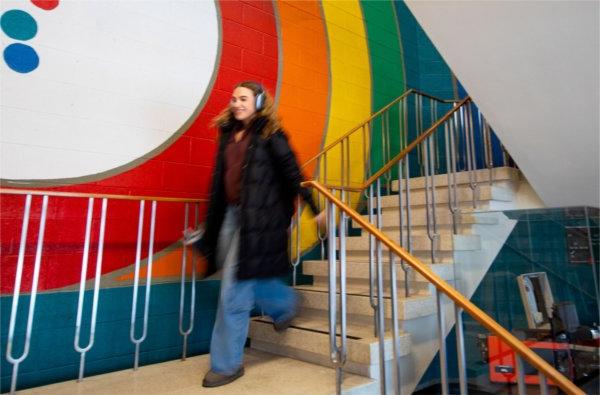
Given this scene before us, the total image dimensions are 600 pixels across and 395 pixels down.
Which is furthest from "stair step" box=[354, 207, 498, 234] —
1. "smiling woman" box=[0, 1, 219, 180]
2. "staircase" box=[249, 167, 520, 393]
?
"smiling woman" box=[0, 1, 219, 180]

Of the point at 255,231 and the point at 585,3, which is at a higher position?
the point at 585,3

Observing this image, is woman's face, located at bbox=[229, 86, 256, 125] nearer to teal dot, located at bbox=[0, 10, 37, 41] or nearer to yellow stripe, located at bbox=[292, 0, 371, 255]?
teal dot, located at bbox=[0, 10, 37, 41]

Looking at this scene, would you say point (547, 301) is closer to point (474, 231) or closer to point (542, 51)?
point (474, 231)

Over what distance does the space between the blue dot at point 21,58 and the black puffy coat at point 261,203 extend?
113 centimetres

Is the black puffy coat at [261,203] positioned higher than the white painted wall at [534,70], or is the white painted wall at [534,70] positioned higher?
the white painted wall at [534,70]

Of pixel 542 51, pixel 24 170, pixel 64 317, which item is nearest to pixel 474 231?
pixel 542 51

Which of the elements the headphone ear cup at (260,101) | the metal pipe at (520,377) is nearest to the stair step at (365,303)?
the metal pipe at (520,377)

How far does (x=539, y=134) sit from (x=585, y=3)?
104cm

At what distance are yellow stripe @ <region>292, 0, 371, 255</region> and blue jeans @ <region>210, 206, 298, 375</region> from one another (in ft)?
5.50

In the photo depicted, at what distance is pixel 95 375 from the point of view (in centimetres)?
202

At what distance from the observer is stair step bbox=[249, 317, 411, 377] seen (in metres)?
1.83

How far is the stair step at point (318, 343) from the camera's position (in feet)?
6.02

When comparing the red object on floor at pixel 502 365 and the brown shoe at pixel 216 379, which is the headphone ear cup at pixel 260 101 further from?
the red object on floor at pixel 502 365

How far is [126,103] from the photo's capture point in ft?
7.64
